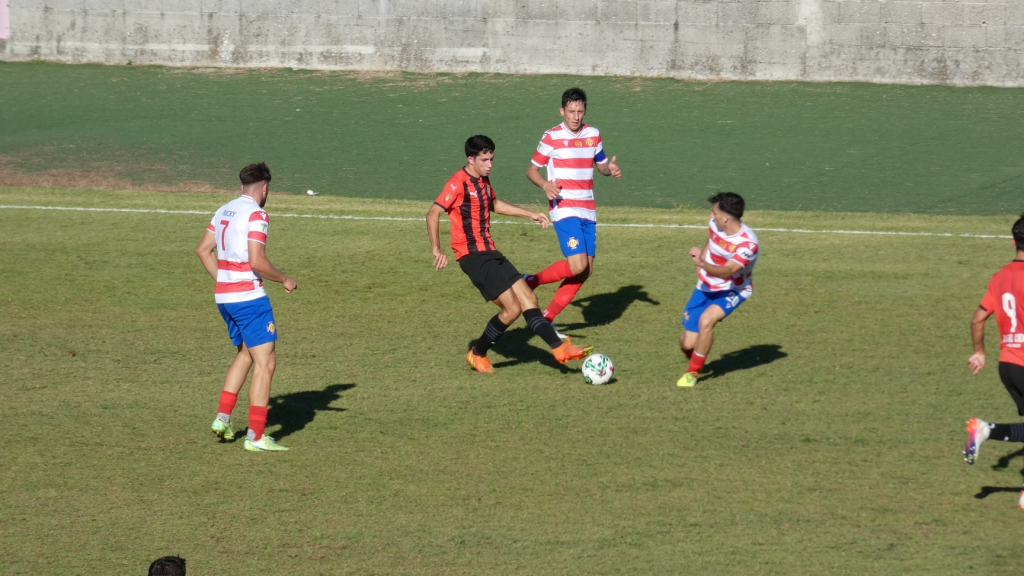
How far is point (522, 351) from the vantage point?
11.1 metres

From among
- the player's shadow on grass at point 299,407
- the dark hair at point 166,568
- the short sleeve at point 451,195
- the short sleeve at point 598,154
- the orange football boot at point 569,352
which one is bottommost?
the player's shadow on grass at point 299,407

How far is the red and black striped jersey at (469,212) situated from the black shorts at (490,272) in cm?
9

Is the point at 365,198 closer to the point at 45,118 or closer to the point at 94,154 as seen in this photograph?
the point at 94,154

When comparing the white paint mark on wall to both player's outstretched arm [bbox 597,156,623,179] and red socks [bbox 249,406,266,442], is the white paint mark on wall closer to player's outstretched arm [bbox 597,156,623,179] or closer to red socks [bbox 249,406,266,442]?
player's outstretched arm [bbox 597,156,623,179]

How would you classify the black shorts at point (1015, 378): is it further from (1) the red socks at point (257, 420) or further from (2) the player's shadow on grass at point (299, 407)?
(1) the red socks at point (257, 420)

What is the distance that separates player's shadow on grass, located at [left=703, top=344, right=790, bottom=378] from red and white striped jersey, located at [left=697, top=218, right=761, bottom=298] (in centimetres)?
109

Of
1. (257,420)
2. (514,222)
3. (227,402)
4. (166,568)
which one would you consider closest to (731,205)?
(257,420)

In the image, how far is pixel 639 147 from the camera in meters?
19.0

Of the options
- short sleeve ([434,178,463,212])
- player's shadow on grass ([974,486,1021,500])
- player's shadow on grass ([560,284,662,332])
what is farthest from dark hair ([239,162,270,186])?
player's shadow on grass ([974,486,1021,500])

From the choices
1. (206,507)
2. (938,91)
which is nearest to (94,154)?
(206,507)

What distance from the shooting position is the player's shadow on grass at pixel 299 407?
9.09m

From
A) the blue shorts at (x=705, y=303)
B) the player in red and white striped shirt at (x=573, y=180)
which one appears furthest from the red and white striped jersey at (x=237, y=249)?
the blue shorts at (x=705, y=303)

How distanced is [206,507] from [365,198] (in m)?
9.81

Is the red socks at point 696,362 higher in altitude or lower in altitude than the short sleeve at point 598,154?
lower
